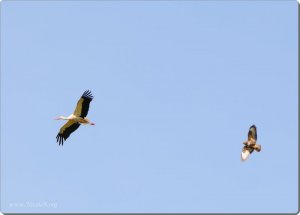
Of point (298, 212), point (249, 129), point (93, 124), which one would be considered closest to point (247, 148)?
point (249, 129)

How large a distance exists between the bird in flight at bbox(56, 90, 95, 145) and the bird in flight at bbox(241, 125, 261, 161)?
5209 mm

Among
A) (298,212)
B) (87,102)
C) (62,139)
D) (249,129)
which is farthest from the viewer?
(62,139)

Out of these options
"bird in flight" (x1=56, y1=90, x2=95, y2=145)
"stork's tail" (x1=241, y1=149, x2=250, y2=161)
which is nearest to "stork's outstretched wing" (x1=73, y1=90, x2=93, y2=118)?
"bird in flight" (x1=56, y1=90, x2=95, y2=145)

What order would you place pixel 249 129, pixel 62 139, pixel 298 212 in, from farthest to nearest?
pixel 62 139, pixel 249 129, pixel 298 212

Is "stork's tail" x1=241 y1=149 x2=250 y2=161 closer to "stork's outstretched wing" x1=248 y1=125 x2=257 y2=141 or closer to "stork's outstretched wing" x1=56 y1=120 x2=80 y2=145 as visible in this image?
"stork's outstretched wing" x1=248 y1=125 x2=257 y2=141

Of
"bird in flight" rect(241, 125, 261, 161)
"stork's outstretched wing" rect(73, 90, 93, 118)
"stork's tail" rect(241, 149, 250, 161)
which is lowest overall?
"stork's tail" rect(241, 149, 250, 161)

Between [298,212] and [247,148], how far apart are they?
141 inches

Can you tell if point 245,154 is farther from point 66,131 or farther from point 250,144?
point 66,131

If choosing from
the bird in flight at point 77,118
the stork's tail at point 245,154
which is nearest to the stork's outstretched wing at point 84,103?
the bird in flight at point 77,118

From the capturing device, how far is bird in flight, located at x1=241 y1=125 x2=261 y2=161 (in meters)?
17.8

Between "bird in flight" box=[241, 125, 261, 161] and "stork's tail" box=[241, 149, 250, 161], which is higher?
"bird in flight" box=[241, 125, 261, 161]

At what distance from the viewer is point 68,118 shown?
65.8 ft

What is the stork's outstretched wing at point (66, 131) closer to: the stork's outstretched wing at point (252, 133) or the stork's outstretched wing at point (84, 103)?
the stork's outstretched wing at point (84, 103)

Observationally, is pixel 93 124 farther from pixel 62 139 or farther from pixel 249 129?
pixel 249 129
